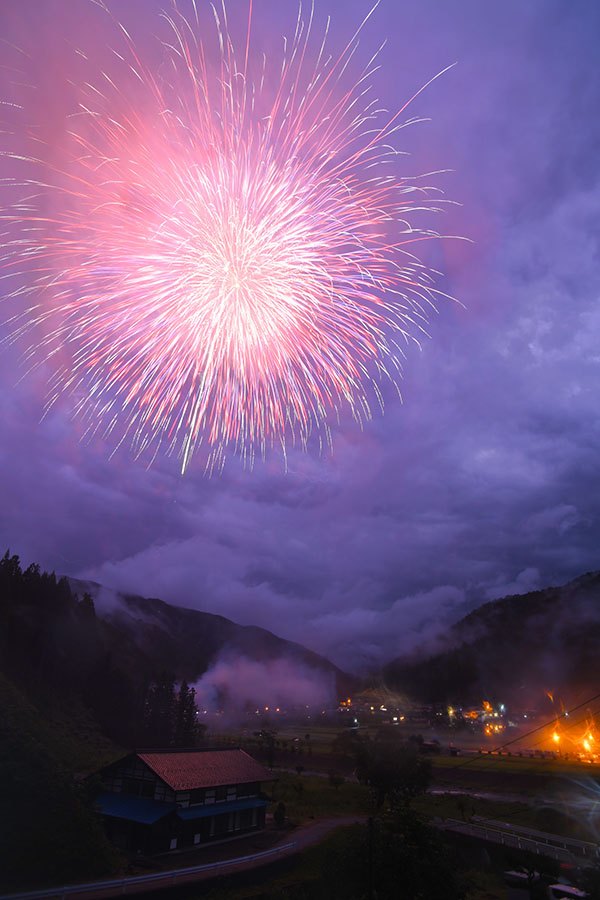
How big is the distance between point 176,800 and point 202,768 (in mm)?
5257

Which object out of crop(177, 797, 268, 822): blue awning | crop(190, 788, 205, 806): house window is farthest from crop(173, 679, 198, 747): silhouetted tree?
crop(190, 788, 205, 806): house window

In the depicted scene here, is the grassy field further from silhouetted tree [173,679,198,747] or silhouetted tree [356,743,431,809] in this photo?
silhouetted tree [173,679,198,747]

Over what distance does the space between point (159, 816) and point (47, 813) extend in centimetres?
804

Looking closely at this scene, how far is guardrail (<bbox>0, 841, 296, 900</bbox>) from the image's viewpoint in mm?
23116

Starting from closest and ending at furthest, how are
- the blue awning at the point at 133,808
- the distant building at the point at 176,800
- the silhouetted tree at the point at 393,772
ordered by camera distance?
1. the blue awning at the point at 133,808
2. the distant building at the point at 176,800
3. the silhouetted tree at the point at 393,772

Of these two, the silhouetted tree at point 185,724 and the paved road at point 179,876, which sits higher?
the silhouetted tree at point 185,724

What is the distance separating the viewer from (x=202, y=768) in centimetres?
4091

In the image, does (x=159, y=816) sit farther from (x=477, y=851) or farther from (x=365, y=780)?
(x=365, y=780)

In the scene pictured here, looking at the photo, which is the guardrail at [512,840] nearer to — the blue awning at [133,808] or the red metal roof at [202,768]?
the red metal roof at [202,768]

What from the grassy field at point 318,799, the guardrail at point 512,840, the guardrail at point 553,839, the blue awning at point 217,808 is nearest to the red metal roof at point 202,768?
the blue awning at point 217,808

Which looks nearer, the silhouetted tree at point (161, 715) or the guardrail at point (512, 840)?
the guardrail at point (512, 840)

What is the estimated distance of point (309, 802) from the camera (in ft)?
167

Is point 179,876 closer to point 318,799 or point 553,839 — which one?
point 553,839

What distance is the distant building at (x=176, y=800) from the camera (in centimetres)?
3391
